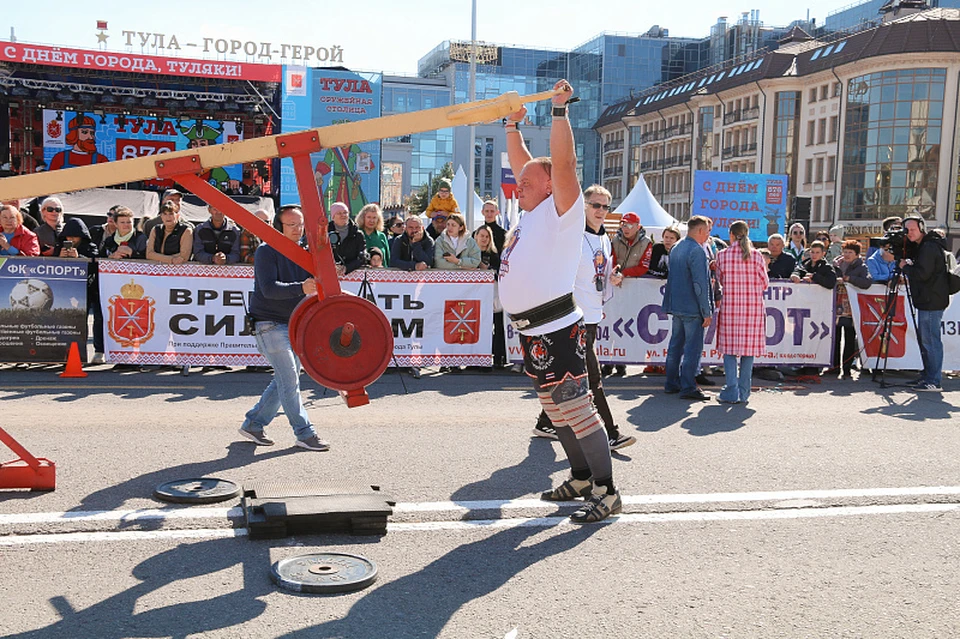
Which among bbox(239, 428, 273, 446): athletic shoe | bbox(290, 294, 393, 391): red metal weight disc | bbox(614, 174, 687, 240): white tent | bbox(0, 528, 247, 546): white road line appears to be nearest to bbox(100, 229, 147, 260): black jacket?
bbox(239, 428, 273, 446): athletic shoe

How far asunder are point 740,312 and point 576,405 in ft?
18.1

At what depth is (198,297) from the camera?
37.6ft

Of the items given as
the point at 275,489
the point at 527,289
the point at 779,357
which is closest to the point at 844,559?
the point at 527,289

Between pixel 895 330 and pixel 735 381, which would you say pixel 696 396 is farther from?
pixel 895 330

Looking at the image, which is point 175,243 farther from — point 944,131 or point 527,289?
point 944,131

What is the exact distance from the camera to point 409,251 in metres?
12.5

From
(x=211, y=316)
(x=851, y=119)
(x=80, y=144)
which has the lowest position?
(x=211, y=316)

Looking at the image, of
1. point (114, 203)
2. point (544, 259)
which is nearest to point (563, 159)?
point (544, 259)

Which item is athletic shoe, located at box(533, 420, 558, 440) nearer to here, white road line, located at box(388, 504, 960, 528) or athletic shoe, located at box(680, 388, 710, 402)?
white road line, located at box(388, 504, 960, 528)

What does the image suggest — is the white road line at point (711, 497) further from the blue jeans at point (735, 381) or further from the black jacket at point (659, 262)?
the black jacket at point (659, 262)

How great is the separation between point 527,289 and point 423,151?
356 feet

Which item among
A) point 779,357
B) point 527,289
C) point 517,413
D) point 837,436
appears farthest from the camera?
point 779,357

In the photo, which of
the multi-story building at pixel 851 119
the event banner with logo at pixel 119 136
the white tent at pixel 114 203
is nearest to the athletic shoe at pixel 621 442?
the white tent at pixel 114 203

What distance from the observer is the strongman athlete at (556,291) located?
16.2 feet
